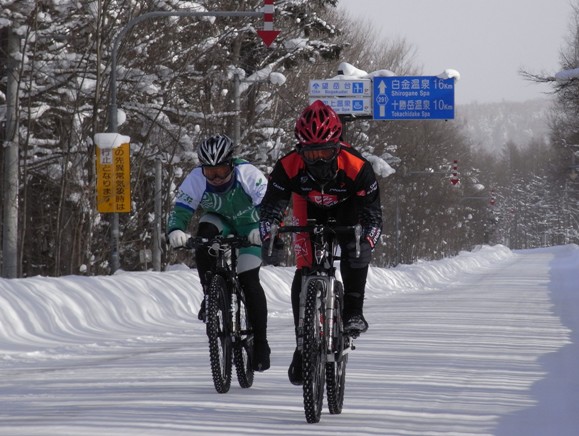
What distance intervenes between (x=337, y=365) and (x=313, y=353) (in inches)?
20.1

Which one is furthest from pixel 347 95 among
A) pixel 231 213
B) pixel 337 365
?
pixel 337 365

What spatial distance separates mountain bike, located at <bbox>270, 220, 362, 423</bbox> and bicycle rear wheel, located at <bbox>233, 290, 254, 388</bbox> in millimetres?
1155

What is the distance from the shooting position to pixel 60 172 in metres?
26.1

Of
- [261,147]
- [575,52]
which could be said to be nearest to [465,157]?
[575,52]

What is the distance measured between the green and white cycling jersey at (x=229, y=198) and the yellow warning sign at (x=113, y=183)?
12636mm

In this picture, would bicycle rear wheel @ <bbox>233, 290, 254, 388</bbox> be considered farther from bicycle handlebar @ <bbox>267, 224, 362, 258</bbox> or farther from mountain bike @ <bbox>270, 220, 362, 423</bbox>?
bicycle handlebar @ <bbox>267, 224, 362, 258</bbox>

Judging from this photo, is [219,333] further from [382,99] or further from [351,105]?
[382,99]

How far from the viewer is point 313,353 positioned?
21.4 feet

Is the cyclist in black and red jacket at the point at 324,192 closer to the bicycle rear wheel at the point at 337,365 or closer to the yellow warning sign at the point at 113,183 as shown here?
the bicycle rear wheel at the point at 337,365

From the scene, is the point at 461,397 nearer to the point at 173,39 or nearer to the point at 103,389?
the point at 103,389

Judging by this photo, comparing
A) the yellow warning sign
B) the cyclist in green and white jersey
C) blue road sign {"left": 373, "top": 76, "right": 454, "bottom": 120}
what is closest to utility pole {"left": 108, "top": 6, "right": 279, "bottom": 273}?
the yellow warning sign

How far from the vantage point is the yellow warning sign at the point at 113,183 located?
20688 mm

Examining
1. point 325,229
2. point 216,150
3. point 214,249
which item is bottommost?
point 214,249

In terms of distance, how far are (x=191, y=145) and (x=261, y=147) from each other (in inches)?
206
